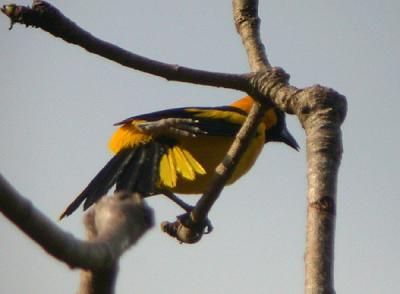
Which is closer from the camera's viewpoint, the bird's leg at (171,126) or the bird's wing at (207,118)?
the bird's leg at (171,126)

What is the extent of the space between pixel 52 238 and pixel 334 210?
913 mm

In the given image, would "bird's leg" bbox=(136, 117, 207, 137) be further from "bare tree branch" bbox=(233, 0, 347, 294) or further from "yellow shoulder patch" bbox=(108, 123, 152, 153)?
"bare tree branch" bbox=(233, 0, 347, 294)

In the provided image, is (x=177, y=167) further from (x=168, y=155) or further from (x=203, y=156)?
(x=203, y=156)

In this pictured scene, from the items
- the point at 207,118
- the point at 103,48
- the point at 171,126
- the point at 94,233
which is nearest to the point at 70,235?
the point at 94,233

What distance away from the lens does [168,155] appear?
205 inches

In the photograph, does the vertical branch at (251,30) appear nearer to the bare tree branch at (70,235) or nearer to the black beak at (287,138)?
the bare tree branch at (70,235)

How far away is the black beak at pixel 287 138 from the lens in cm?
699


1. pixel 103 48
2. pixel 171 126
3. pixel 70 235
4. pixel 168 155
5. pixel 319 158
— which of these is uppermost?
pixel 168 155

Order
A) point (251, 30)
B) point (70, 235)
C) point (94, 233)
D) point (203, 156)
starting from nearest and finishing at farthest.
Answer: point (70, 235) < point (94, 233) < point (251, 30) < point (203, 156)

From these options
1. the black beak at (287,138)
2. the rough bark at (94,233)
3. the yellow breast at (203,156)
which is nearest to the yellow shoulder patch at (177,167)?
the yellow breast at (203,156)

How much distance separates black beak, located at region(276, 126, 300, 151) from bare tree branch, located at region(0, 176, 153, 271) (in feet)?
20.1

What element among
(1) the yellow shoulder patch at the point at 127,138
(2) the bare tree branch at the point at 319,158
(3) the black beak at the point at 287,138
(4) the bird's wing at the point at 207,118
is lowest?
(2) the bare tree branch at the point at 319,158

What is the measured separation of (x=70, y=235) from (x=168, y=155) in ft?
14.4

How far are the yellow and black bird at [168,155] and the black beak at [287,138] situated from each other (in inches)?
42.0
